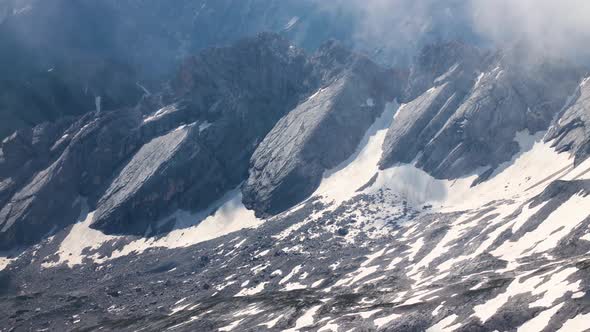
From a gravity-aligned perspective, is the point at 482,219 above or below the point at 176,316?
below

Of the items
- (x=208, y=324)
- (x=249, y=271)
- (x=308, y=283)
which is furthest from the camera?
(x=249, y=271)

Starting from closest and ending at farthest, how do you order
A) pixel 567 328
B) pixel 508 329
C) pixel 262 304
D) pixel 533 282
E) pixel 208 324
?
pixel 567 328
pixel 508 329
pixel 533 282
pixel 208 324
pixel 262 304

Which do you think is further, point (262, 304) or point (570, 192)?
point (570, 192)

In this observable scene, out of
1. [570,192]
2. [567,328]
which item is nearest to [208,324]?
[567,328]

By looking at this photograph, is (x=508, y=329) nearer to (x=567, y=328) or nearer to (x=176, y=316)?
(x=567, y=328)

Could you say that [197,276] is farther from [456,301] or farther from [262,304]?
[456,301]

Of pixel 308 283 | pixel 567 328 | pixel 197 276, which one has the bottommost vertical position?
pixel 567 328

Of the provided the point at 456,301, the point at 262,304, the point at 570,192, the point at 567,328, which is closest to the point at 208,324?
the point at 262,304

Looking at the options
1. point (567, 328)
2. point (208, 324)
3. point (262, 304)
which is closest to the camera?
point (567, 328)

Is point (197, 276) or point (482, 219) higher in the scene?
point (197, 276)
